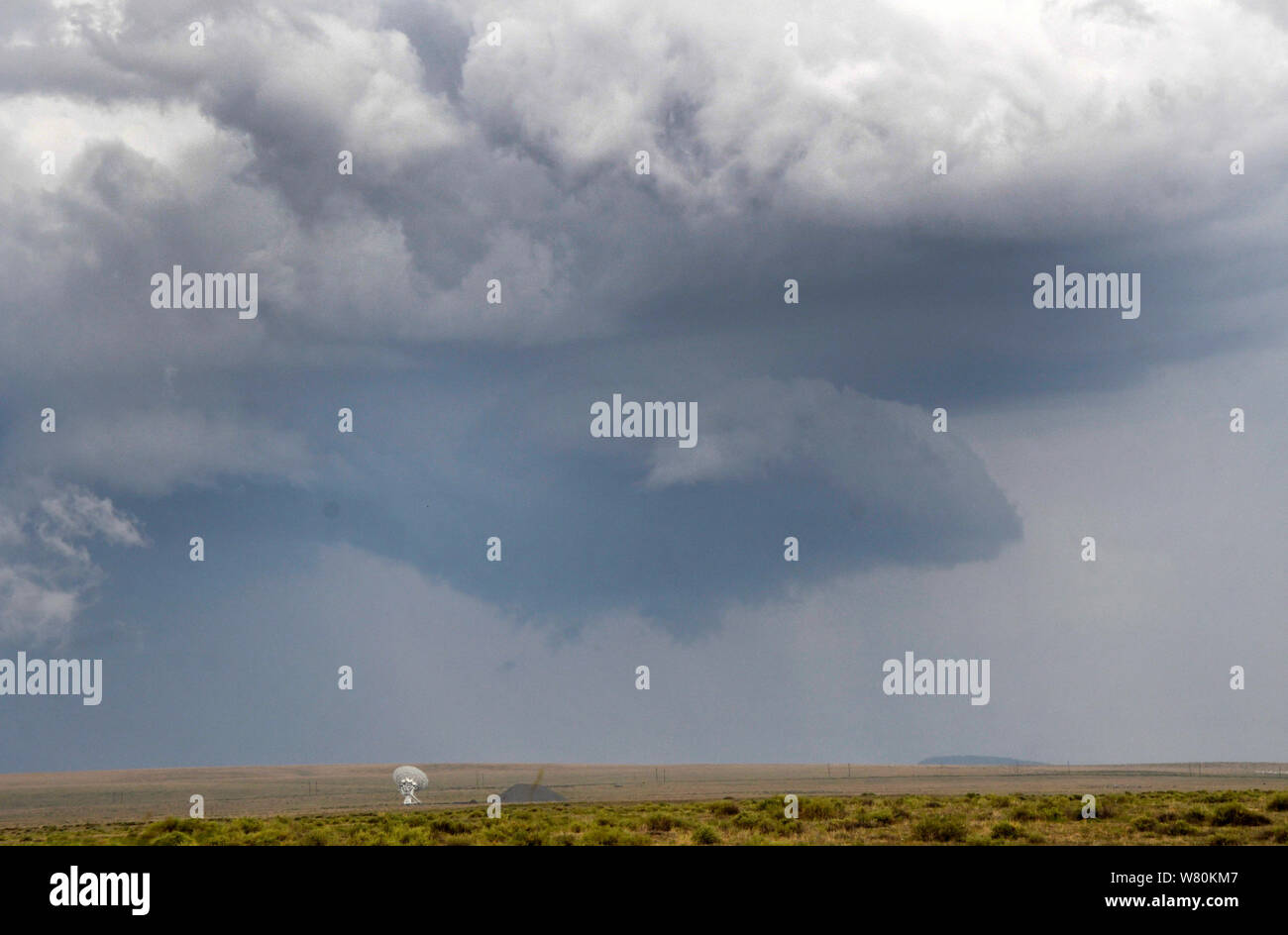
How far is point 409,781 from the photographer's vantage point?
10025 centimetres

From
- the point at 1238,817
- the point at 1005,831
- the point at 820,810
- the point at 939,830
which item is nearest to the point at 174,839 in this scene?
the point at 820,810

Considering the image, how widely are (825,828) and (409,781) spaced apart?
55323mm

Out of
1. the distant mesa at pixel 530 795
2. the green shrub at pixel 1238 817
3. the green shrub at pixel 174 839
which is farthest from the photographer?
the distant mesa at pixel 530 795

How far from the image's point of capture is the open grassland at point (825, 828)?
47562 millimetres

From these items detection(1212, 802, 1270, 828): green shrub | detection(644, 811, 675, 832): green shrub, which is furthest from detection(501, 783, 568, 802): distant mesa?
detection(1212, 802, 1270, 828): green shrub

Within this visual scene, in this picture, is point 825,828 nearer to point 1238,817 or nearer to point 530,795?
point 1238,817

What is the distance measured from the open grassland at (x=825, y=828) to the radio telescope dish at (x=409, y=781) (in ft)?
109

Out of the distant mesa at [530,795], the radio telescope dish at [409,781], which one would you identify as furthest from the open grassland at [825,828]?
the radio telescope dish at [409,781]

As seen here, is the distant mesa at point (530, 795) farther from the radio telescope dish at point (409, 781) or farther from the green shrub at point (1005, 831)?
the green shrub at point (1005, 831)
